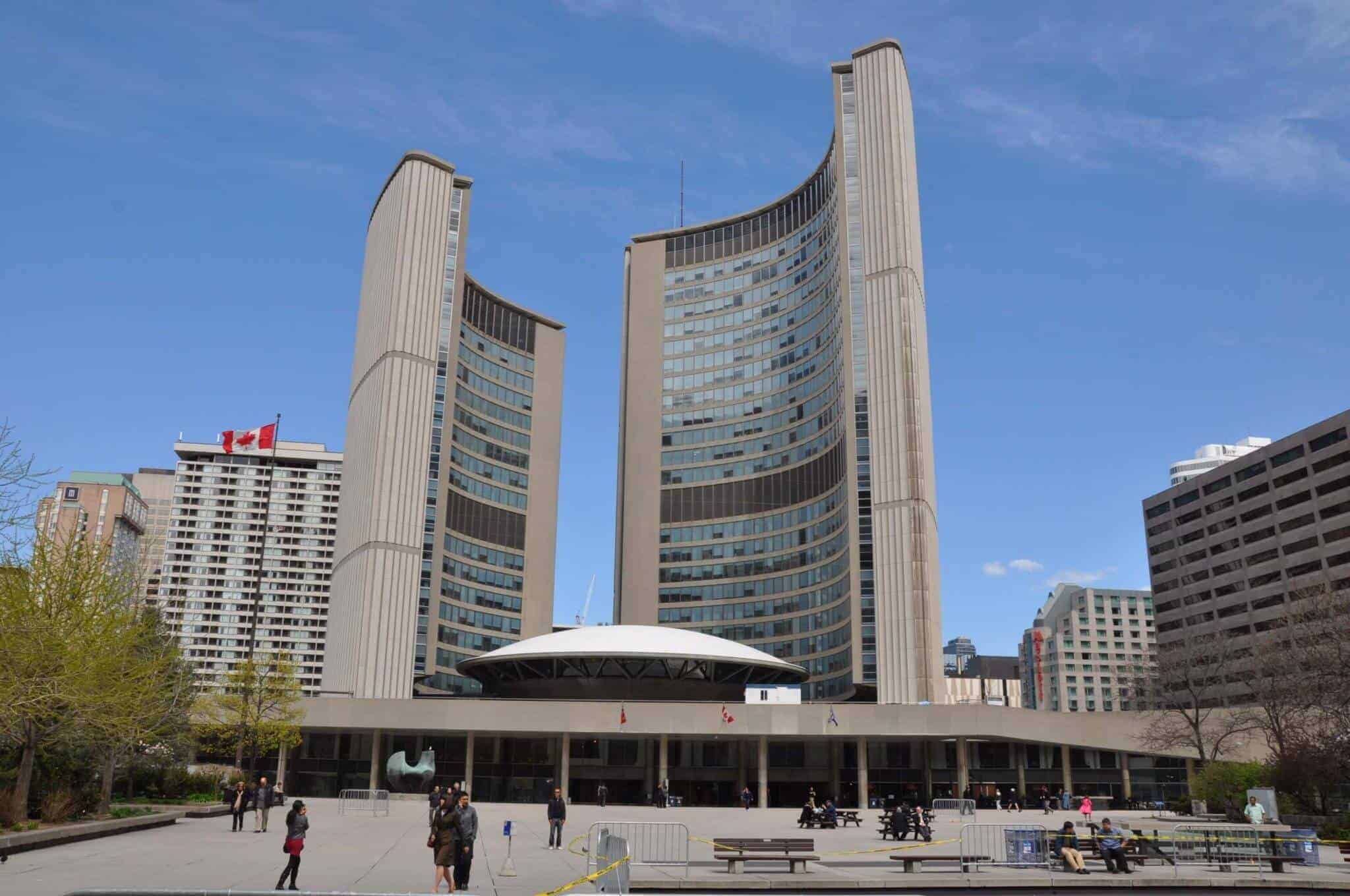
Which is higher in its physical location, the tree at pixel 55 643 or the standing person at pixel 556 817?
the tree at pixel 55 643

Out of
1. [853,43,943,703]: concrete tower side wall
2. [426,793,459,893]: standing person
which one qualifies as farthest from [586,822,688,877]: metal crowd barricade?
[853,43,943,703]: concrete tower side wall

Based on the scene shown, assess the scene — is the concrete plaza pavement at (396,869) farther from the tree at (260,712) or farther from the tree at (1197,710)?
the tree at (1197,710)

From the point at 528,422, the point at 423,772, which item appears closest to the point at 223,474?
the point at 528,422

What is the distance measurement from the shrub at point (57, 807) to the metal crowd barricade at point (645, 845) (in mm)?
17002

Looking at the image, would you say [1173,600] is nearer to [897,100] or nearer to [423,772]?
[897,100]

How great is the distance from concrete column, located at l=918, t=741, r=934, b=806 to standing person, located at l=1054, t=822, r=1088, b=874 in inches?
2039

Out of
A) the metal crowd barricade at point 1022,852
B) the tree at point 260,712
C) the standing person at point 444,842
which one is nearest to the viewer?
the standing person at point 444,842

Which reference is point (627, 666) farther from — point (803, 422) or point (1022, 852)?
point (1022, 852)

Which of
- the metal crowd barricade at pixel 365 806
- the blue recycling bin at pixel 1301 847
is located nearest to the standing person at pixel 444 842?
the blue recycling bin at pixel 1301 847

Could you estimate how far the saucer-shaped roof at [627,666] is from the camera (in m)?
83.6

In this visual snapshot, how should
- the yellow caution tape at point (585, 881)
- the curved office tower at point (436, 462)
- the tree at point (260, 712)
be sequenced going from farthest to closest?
the curved office tower at point (436, 462)
the tree at point (260, 712)
the yellow caution tape at point (585, 881)

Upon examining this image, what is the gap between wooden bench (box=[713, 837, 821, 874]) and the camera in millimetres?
27672

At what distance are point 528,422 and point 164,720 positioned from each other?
8337 centimetres

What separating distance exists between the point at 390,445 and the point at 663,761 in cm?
4526
